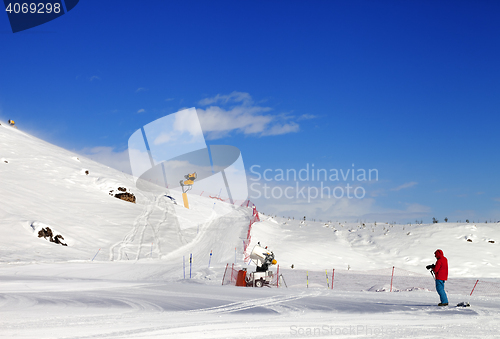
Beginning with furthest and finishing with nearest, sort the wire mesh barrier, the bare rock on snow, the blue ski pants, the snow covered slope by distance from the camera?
1. the bare rock on snow
2. the snow covered slope
3. the wire mesh barrier
4. the blue ski pants

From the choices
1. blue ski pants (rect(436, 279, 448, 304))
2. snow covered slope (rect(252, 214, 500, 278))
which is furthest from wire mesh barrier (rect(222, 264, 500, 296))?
blue ski pants (rect(436, 279, 448, 304))

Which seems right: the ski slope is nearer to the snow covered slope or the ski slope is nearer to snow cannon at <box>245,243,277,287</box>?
the snow covered slope

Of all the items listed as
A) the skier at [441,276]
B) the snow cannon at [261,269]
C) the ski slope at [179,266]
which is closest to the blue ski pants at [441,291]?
the skier at [441,276]

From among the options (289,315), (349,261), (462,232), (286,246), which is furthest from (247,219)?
(289,315)

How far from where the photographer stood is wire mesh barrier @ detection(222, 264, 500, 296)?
1759 centimetres

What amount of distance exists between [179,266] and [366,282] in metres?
10.6

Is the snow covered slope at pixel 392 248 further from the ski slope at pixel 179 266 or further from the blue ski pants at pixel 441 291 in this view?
the blue ski pants at pixel 441 291

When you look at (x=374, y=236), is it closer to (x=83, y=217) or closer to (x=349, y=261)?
(x=349, y=261)

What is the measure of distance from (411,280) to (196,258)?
45.6 feet

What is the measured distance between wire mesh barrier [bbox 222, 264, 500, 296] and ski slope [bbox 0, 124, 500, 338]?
55 cm

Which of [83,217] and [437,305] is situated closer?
[437,305]

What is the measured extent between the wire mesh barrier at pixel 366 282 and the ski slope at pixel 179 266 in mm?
552

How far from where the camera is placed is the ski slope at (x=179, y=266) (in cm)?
779

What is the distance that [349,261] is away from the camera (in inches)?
1136
